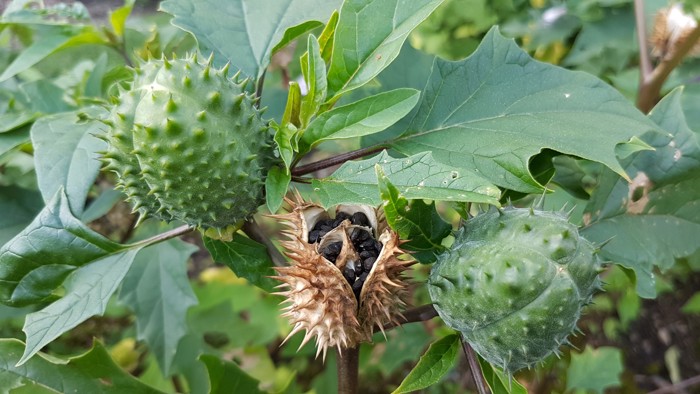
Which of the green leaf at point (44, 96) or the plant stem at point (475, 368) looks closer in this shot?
the plant stem at point (475, 368)

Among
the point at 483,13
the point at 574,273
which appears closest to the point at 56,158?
the point at 574,273

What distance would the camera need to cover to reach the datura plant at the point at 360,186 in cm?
100

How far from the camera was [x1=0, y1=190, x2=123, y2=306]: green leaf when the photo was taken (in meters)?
1.21

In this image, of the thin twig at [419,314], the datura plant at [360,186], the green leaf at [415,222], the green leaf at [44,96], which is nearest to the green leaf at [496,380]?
the datura plant at [360,186]

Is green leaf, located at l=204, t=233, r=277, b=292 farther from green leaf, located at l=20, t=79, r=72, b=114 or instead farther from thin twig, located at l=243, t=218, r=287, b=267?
green leaf, located at l=20, t=79, r=72, b=114

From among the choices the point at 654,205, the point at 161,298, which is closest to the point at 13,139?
the point at 161,298

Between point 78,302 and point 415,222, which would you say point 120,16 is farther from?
point 415,222

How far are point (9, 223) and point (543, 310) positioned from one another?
159 centimetres

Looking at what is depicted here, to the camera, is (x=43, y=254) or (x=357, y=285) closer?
(x=357, y=285)

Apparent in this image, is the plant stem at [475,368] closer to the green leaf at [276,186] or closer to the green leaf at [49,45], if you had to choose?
the green leaf at [276,186]

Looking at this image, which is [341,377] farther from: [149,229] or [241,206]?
[149,229]

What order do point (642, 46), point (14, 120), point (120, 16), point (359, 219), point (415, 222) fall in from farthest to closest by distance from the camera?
1. point (642, 46)
2. point (120, 16)
3. point (14, 120)
4. point (359, 219)
5. point (415, 222)

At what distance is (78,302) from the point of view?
3.93 ft

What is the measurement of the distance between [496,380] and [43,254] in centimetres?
98
